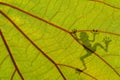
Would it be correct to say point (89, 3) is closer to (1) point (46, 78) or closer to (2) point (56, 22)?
(2) point (56, 22)

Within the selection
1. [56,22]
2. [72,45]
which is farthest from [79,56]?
[56,22]

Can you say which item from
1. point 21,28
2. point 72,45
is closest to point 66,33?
point 72,45

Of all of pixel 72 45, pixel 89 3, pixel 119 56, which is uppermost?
pixel 89 3

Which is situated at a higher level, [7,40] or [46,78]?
[7,40]

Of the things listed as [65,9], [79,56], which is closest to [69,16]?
[65,9]

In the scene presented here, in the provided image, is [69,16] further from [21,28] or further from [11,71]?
[11,71]

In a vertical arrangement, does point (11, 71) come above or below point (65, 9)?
below
